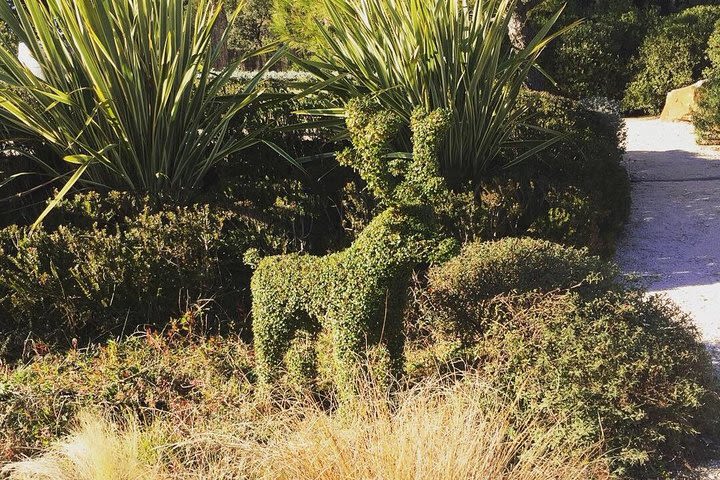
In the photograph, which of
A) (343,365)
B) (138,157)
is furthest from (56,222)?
(343,365)

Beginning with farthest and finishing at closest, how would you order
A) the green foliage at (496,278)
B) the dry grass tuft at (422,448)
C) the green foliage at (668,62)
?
the green foliage at (668,62) → the green foliage at (496,278) → the dry grass tuft at (422,448)

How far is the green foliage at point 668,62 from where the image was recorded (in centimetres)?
1234

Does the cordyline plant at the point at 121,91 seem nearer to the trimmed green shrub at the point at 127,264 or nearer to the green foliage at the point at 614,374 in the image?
the trimmed green shrub at the point at 127,264

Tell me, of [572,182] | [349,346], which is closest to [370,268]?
[349,346]

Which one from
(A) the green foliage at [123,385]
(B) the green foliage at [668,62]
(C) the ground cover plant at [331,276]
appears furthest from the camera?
(B) the green foliage at [668,62]

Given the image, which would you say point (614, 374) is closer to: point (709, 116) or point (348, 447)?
point (348, 447)

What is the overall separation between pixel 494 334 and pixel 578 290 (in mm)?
476

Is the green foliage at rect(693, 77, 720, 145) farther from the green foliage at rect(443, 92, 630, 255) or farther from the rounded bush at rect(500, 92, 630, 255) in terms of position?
the green foliage at rect(443, 92, 630, 255)

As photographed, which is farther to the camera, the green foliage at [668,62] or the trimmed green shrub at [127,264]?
the green foliage at [668,62]

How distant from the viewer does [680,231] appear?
242 inches

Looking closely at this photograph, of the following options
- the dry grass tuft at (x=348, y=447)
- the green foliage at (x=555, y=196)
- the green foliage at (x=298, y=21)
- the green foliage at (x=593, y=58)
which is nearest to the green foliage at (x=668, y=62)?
the green foliage at (x=593, y=58)

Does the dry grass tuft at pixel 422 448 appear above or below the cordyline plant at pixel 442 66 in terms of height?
below

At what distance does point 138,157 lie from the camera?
4.73 meters

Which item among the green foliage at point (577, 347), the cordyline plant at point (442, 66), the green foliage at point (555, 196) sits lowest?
the green foliage at point (577, 347)
